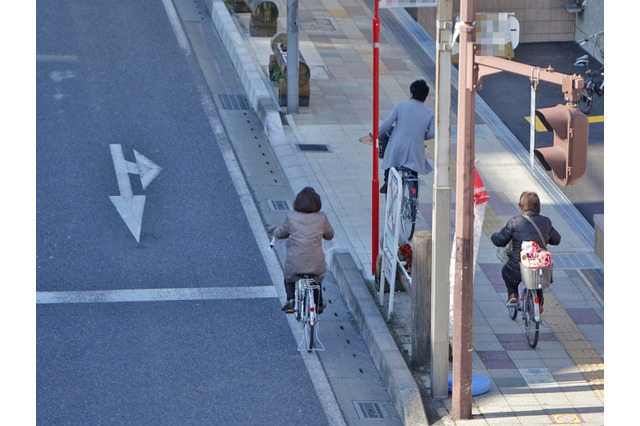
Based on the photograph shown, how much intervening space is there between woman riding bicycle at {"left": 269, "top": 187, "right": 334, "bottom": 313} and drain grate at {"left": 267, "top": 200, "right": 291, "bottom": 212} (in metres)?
3.43

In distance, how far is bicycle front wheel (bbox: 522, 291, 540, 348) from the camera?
10.3 m

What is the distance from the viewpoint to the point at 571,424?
9.02m

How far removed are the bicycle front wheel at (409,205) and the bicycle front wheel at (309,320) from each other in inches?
88.0

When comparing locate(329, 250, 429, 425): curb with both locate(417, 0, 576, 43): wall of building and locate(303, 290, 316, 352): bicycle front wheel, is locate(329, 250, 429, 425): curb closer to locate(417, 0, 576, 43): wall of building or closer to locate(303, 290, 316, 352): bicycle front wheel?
locate(303, 290, 316, 352): bicycle front wheel

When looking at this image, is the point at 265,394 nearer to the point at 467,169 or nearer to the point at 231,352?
the point at 231,352

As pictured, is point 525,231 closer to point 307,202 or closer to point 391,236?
point 391,236

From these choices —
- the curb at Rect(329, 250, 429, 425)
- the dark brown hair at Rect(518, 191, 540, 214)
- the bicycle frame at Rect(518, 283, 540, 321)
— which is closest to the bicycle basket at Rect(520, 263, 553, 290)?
the bicycle frame at Rect(518, 283, 540, 321)

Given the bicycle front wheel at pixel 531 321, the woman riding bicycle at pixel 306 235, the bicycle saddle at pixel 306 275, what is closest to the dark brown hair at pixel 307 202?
the woman riding bicycle at pixel 306 235

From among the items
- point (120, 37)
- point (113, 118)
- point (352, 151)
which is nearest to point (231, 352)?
point (352, 151)

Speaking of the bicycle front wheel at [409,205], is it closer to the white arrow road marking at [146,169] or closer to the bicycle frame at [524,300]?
the bicycle frame at [524,300]

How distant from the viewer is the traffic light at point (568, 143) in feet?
23.2

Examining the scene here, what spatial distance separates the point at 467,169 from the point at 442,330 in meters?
1.66

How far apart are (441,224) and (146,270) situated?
447 centimetres

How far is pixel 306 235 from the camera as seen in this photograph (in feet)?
34.2
